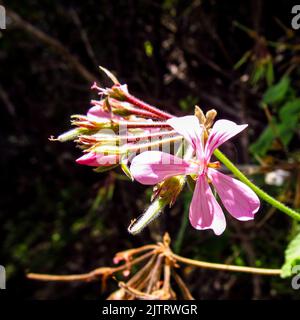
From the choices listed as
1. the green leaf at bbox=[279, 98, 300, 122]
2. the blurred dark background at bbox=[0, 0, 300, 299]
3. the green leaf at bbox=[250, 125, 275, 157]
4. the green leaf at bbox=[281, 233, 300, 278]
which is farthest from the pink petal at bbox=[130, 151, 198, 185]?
the green leaf at bbox=[279, 98, 300, 122]

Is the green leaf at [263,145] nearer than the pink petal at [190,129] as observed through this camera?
No

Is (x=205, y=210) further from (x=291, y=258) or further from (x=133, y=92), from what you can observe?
(x=133, y=92)

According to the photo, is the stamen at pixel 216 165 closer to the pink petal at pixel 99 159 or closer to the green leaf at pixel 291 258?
the pink petal at pixel 99 159

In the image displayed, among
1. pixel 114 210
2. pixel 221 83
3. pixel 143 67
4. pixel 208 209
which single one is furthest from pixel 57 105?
pixel 208 209

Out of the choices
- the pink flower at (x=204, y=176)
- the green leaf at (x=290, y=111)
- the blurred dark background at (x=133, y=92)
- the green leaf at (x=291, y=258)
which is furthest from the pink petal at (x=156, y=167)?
the green leaf at (x=290, y=111)

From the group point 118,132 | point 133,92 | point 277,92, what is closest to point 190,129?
point 118,132
